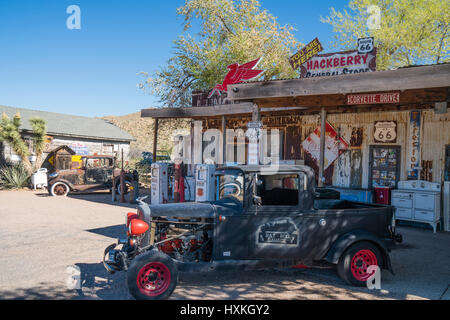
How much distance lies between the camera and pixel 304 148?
1322 centimetres

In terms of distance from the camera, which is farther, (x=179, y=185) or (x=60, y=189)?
(x=60, y=189)

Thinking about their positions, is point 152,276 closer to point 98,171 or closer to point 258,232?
point 258,232

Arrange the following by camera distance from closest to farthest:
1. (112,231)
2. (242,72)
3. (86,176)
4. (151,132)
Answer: (112,231), (242,72), (86,176), (151,132)

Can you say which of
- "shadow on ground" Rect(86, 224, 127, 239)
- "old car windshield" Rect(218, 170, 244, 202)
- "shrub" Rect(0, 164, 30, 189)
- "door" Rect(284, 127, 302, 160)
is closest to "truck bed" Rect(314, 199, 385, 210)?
"old car windshield" Rect(218, 170, 244, 202)

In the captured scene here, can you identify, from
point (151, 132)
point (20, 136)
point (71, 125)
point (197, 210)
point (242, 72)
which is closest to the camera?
point (197, 210)

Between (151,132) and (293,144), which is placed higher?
(151,132)

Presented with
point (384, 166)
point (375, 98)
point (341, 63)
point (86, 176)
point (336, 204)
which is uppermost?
point (341, 63)

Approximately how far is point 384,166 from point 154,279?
9.33m

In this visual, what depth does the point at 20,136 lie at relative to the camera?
19.8 metres

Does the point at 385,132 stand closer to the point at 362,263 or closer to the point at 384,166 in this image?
the point at 384,166

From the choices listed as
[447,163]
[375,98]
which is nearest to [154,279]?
[375,98]

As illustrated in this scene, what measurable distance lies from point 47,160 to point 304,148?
16.0 m

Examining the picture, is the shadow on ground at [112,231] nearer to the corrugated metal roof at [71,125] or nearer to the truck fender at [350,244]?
the truck fender at [350,244]
